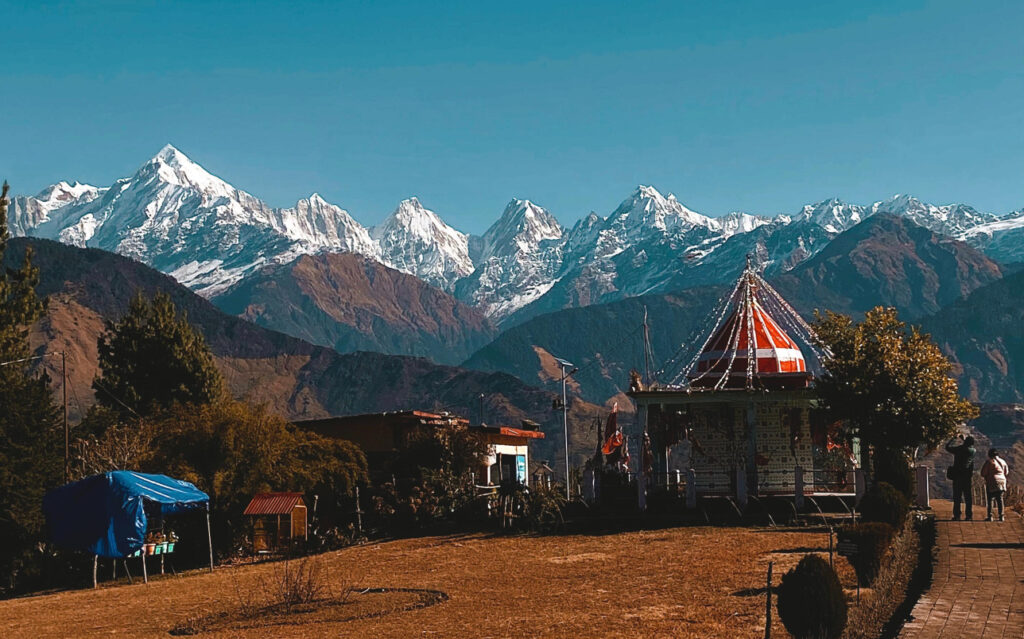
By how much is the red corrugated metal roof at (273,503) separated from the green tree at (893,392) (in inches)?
685

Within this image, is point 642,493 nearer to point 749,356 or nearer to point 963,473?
point 749,356

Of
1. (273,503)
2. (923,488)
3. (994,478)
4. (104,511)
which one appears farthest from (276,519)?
(994,478)

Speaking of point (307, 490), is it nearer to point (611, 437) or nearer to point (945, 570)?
point (611, 437)

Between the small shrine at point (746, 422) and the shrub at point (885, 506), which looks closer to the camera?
the shrub at point (885, 506)

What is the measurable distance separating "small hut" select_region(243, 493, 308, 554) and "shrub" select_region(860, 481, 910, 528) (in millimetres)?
20246

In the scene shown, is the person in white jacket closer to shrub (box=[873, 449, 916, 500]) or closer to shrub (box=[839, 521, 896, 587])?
shrub (box=[873, 449, 916, 500])

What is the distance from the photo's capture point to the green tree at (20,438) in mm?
36844

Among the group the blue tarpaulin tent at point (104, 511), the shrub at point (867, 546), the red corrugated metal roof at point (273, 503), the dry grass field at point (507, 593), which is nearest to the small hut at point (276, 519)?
the red corrugated metal roof at point (273, 503)

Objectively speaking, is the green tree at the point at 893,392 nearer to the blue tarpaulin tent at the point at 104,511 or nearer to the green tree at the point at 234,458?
the green tree at the point at 234,458

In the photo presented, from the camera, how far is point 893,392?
3462 centimetres

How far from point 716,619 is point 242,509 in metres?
24.1

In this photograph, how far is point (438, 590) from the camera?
79.9ft

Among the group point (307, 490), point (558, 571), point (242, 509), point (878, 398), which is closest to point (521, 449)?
point (307, 490)

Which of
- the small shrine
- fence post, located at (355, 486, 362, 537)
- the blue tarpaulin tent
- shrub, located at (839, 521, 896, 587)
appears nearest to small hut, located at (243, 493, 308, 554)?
fence post, located at (355, 486, 362, 537)
